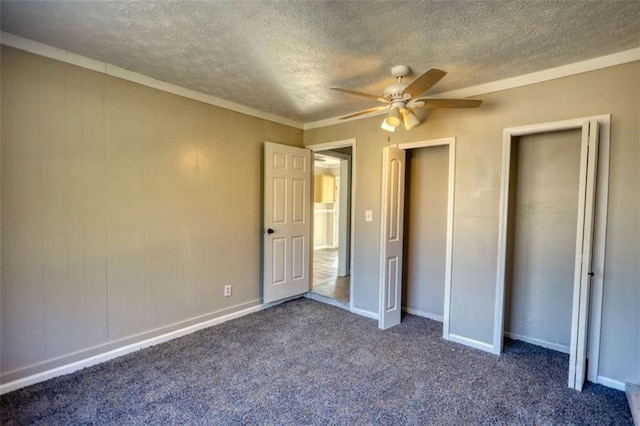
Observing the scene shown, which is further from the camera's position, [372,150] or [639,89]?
[372,150]

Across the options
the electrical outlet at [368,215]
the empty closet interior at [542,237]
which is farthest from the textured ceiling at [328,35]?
the electrical outlet at [368,215]

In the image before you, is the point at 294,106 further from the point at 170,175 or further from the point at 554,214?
the point at 554,214

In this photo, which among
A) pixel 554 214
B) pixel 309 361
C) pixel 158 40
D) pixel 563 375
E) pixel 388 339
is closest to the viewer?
pixel 158 40

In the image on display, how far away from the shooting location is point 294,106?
3539 millimetres

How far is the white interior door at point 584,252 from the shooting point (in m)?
2.19

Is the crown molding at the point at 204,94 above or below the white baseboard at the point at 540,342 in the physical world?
above

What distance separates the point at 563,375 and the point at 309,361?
1966mm

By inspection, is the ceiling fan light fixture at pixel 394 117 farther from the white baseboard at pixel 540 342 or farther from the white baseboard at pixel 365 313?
the white baseboard at pixel 540 342

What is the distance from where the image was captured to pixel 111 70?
256 cm

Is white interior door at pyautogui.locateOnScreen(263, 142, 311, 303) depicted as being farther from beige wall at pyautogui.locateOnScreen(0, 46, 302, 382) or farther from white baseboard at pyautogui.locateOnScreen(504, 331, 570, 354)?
white baseboard at pyautogui.locateOnScreen(504, 331, 570, 354)

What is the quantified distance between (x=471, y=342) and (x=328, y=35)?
284 cm

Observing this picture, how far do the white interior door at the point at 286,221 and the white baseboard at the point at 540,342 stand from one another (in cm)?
241

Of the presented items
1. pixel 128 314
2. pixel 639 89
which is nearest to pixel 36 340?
pixel 128 314

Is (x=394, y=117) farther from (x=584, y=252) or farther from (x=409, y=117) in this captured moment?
(x=584, y=252)
